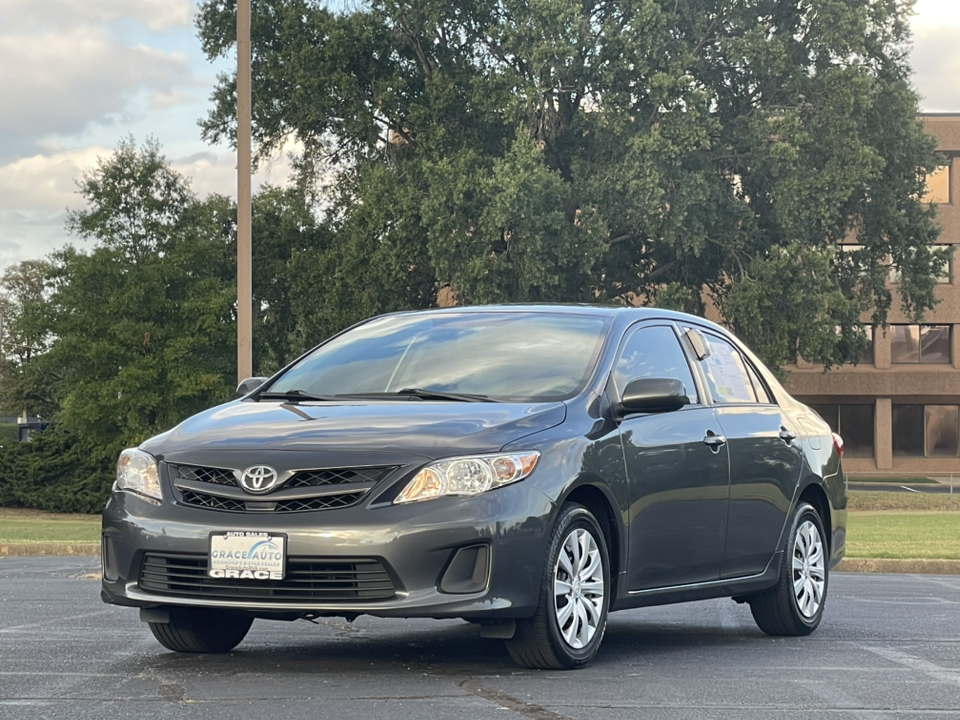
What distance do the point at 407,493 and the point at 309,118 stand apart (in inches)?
1320

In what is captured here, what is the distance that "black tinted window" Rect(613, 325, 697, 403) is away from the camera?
7.93 meters

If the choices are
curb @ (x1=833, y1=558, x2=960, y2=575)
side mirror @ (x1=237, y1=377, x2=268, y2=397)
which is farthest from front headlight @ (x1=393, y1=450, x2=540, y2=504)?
curb @ (x1=833, y1=558, x2=960, y2=575)

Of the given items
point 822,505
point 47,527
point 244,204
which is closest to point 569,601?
point 822,505

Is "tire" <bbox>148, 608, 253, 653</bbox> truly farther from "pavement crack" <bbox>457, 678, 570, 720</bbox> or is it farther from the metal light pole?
the metal light pole

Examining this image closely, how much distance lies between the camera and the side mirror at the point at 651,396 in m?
7.41

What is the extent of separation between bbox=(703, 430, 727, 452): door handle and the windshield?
0.79 metres

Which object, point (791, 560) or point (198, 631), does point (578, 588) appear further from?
point (791, 560)

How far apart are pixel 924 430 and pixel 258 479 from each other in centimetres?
6385

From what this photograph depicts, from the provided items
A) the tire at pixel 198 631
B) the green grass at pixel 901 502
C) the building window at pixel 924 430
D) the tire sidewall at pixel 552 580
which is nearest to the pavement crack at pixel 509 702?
the tire sidewall at pixel 552 580

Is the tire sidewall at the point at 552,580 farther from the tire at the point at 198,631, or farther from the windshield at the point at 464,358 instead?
the tire at the point at 198,631

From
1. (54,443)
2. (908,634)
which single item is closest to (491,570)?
(908,634)

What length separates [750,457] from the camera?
28.3 ft

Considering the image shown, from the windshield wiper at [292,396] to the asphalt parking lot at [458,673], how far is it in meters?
1.19

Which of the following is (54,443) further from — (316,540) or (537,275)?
(316,540)
